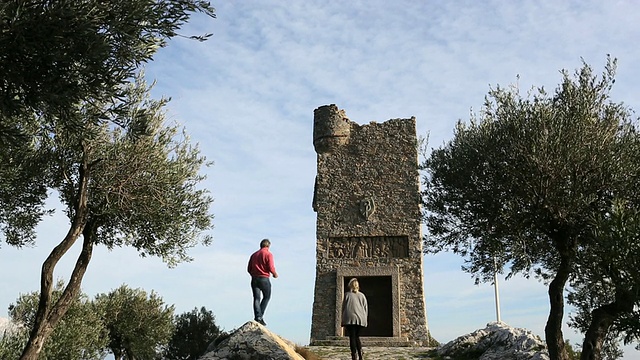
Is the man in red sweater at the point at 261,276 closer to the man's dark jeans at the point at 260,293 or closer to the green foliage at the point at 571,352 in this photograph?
the man's dark jeans at the point at 260,293

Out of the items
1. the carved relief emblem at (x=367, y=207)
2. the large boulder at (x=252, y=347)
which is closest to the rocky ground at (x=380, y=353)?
the large boulder at (x=252, y=347)

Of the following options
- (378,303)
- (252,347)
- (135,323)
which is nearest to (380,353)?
(378,303)

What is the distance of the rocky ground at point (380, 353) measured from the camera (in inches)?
610

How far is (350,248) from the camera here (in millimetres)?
20875

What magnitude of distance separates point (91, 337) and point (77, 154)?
11.2 m

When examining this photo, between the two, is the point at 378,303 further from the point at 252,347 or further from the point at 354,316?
the point at 252,347

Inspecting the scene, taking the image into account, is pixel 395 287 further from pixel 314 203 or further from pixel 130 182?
pixel 130 182

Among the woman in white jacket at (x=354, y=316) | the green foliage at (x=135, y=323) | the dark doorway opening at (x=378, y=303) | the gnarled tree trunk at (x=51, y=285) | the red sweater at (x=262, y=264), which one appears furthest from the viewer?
the green foliage at (x=135, y=323)

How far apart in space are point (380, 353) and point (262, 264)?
21.8 ft

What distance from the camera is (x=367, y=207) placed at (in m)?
21.2

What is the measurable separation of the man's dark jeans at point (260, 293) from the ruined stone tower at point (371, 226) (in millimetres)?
8190

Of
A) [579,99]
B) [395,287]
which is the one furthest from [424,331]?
[579,99]

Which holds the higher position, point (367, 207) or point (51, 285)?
point (367, 207)

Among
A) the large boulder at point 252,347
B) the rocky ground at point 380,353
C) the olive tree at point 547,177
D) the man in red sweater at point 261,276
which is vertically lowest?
the rocky ground at point 380,353
